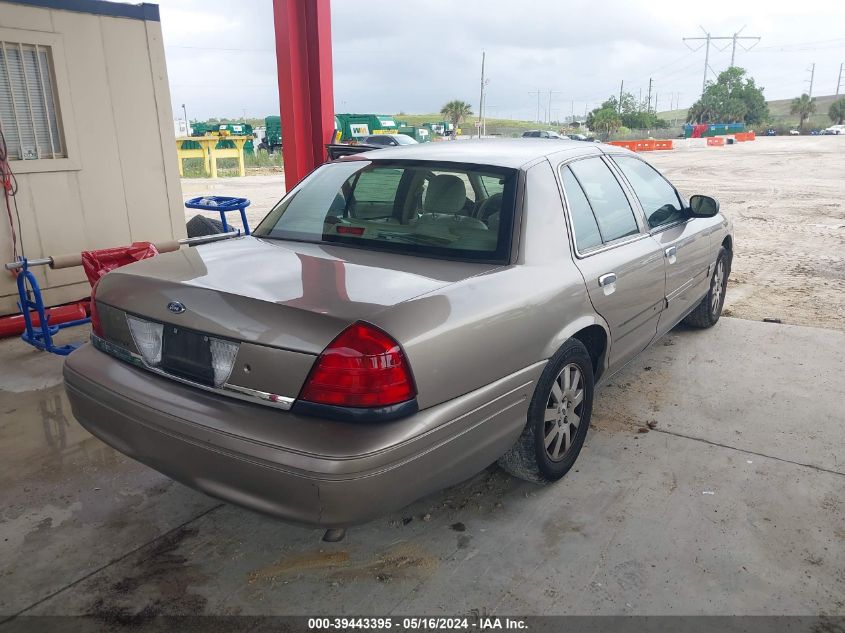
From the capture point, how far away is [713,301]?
5465 millimetres

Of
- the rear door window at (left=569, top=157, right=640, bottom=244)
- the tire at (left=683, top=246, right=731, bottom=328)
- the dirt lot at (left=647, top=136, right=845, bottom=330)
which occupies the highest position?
the rear door window at (left=569, top=157, right=640, bottom=244)

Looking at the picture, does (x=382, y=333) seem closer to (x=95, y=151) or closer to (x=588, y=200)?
(x=588, y=200)

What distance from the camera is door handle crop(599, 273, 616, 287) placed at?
322cm

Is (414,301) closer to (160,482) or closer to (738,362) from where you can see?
(160,482)

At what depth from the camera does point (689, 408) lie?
13.4 feet

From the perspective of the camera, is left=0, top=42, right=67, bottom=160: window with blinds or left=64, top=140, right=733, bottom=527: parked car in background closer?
left=64, top=140, right=733, bottom=527: parked car in background

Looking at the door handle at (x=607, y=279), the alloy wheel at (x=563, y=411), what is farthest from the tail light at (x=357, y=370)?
the door handle at (x=607, y=279)

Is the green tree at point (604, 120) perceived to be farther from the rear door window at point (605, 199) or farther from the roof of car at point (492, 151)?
the roof of car at point (492, 151)

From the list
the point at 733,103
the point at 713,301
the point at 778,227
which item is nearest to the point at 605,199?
the point at 713,301

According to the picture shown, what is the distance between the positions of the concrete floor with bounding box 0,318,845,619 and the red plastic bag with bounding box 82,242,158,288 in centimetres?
103

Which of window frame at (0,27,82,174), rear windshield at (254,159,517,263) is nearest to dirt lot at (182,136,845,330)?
rear windshield at (254,159,517,263)

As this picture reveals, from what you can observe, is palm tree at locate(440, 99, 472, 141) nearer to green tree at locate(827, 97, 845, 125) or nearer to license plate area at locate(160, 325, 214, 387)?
green tree at locate(827, 97, 845, 125)

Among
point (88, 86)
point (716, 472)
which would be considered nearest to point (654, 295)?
point (716, 472)

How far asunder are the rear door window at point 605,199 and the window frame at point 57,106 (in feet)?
14.7
